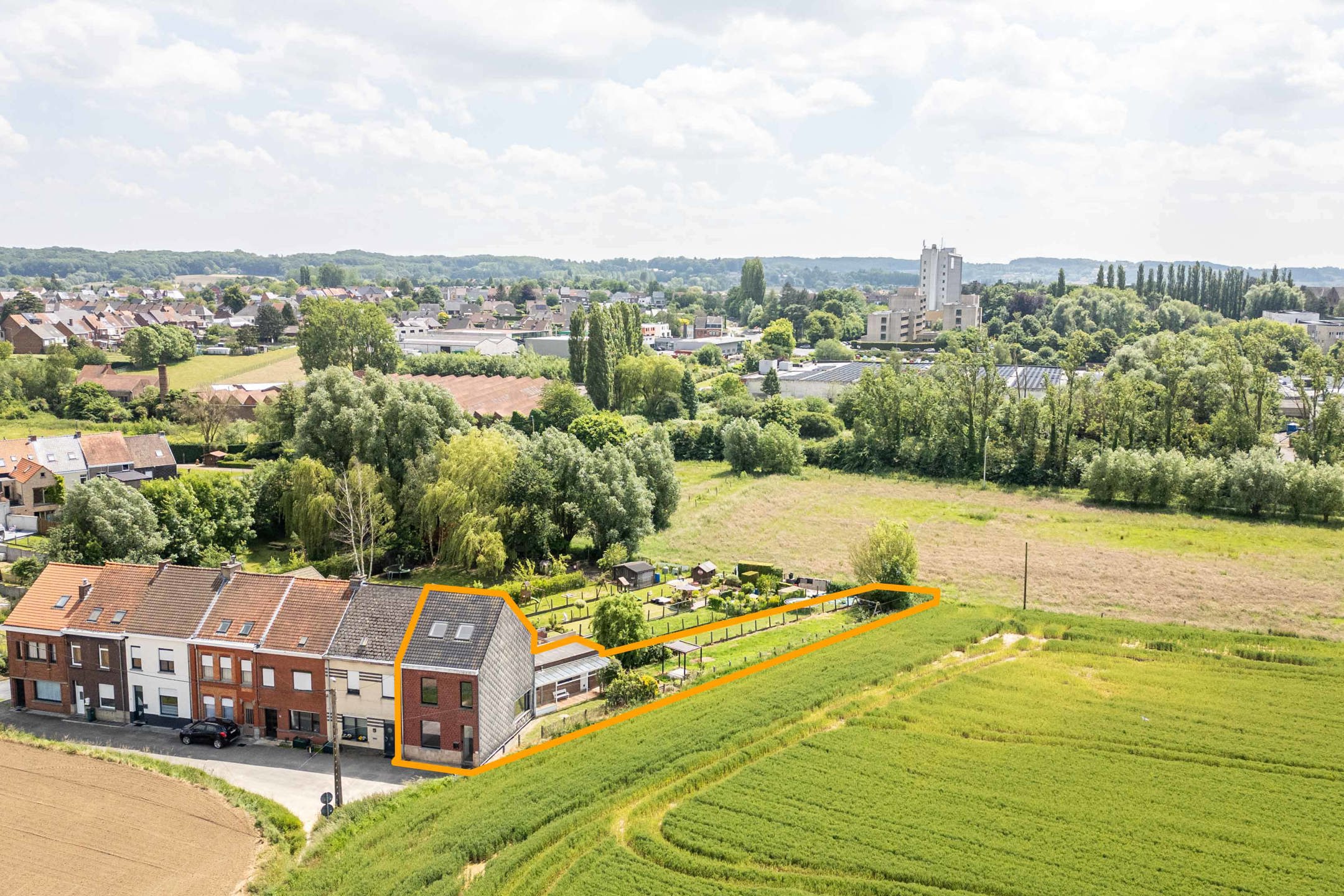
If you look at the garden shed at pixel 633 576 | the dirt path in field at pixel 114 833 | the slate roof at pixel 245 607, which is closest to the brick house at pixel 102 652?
the slate roof at pixel 245 607

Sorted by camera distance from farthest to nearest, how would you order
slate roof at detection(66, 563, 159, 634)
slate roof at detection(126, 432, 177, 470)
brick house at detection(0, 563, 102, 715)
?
slate roof at detection(126, 432, 177, 470), brick house at detection(0, 563, 102, 715), slate roof at detection(66, 563, 159, 634)

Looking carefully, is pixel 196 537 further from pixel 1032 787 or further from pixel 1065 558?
pixel 1065 558

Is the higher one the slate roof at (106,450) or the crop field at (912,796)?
the slate roof at (106,450)

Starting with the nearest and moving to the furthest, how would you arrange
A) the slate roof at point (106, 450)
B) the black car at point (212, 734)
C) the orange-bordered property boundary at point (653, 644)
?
the orange-bordered property boundary at point (653, 644) → the black car at point (212, 734) → the slate roof at point (106, 450)

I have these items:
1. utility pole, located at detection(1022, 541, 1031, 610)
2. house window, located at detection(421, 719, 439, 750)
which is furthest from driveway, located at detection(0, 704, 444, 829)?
utility pole, located at detection(1022, 541, 1031, 610)

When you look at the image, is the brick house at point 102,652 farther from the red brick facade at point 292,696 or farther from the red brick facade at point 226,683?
the red brick facade at point 292,696

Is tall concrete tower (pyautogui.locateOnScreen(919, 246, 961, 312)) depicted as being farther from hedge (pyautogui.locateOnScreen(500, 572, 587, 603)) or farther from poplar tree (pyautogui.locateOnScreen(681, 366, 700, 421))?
hedge (pyautogui.locateOnScreen(500, 572, 587, 603))

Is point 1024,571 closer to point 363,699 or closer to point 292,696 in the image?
point 363,699
